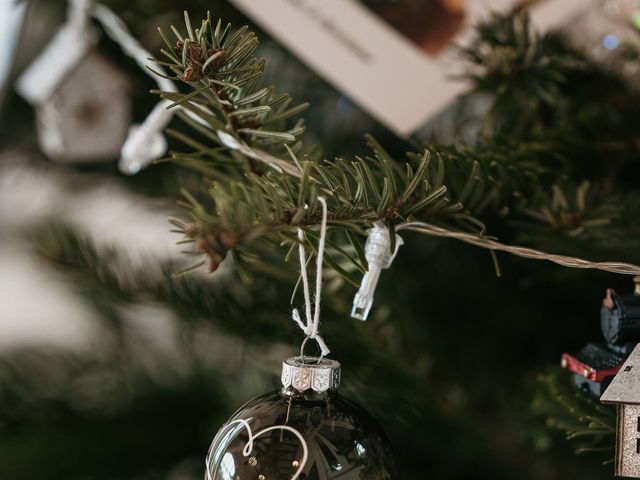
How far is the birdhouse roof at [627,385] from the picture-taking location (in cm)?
31

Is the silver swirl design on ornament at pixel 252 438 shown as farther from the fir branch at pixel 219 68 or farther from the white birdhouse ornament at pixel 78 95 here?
the white birdhouse ornament at pixel 78 95

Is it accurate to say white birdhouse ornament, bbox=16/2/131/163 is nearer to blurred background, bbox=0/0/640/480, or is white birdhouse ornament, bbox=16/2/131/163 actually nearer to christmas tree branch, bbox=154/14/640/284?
blurred background, bbox=0/0/640/480

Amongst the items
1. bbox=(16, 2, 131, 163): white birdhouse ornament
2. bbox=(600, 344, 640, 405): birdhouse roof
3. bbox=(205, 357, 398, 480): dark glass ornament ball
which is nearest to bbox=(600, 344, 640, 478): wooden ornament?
bbox=(600, 344, 640, 405): birdhouse roof

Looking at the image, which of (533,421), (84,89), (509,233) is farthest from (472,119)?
(84,89)

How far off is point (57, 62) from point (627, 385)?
1.68 ft

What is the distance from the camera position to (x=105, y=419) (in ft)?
1.85

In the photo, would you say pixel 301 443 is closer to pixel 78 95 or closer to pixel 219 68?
pixel 219 68

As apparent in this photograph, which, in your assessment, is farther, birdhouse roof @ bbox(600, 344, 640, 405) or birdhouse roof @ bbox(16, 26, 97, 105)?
birdhouse roof @ bbox(16, 26, 97, 105)

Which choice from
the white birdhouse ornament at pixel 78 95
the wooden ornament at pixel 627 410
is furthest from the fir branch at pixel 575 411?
the white birdhouse ornament at pixel 78 95

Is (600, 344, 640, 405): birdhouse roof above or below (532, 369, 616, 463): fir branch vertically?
above

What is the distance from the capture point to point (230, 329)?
52 cm

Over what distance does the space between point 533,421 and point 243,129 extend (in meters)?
0.32

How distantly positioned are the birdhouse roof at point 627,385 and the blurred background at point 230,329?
0.16m

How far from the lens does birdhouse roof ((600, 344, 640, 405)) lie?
0.31 metres
